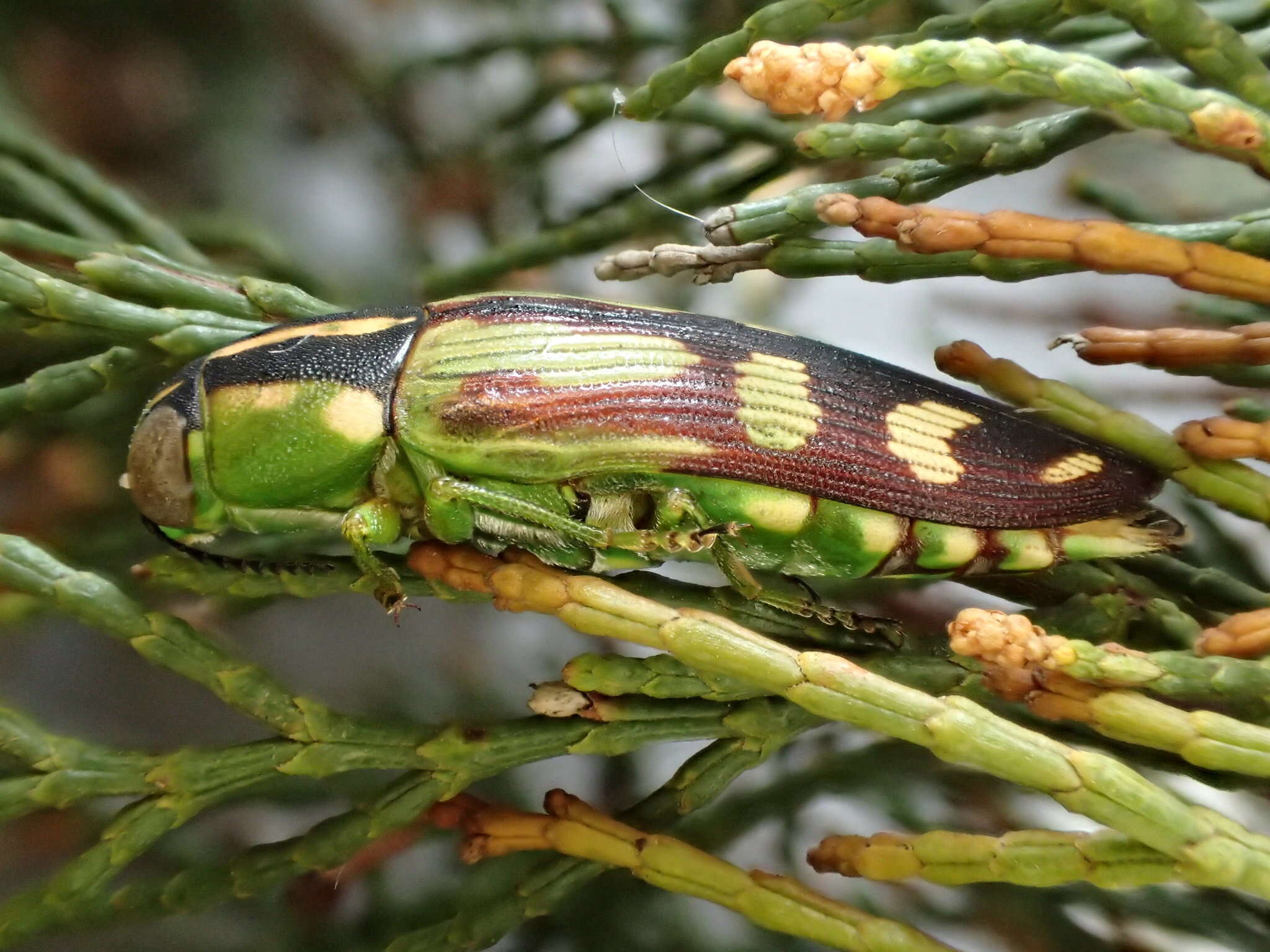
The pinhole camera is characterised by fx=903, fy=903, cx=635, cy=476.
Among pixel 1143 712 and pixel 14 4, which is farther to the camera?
pixel 14 4

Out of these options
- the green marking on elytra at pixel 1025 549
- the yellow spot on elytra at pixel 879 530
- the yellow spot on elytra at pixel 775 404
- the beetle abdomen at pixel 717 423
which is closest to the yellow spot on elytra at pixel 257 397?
the beetle abdomen at pixel 717 423

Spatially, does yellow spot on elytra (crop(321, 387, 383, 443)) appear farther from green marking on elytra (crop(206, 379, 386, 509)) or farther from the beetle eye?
the beetle eye

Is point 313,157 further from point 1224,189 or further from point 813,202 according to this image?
point 1224,189

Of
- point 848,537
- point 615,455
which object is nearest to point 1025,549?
point 848,537

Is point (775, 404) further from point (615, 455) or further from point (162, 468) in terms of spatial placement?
point (162, 468)

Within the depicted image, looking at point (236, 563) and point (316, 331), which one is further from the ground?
point (316, 331)

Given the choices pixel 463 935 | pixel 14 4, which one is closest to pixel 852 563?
pixel 463 935

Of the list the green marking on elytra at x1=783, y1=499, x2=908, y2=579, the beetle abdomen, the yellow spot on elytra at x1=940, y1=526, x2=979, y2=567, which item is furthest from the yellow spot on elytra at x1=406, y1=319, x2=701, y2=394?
the yellow spot on elytra at x1=940, y1=526, x2=979, y2=567
